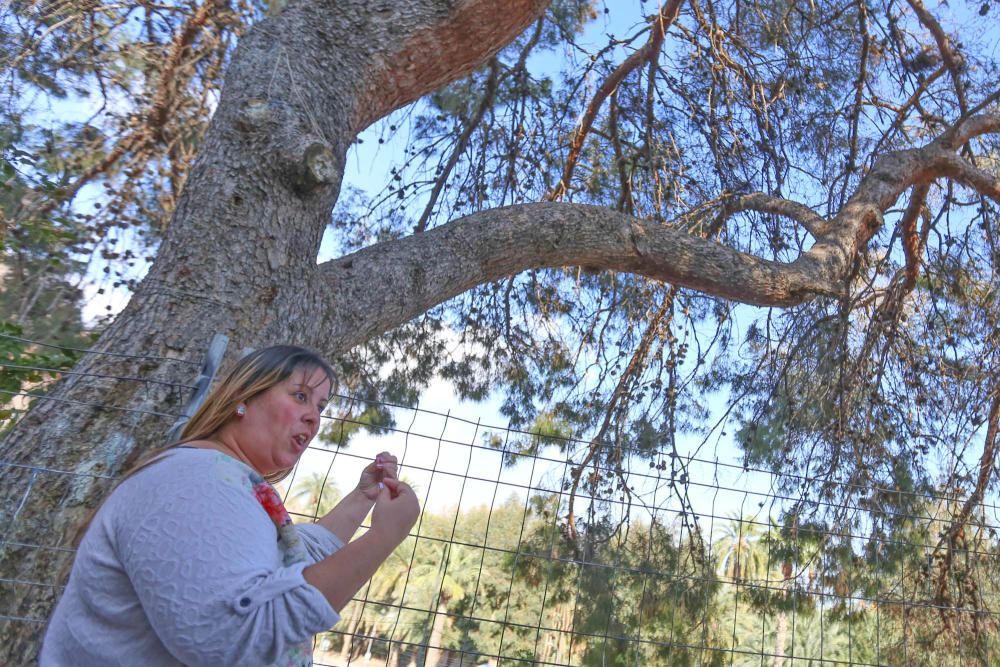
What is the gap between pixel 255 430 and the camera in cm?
107

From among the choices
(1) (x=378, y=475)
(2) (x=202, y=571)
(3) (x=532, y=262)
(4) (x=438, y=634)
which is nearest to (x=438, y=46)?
(3) (x=532, y=262)

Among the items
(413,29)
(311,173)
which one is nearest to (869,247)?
(413,29)

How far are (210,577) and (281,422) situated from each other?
0.27 meters

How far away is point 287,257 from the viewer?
2193 millimetres

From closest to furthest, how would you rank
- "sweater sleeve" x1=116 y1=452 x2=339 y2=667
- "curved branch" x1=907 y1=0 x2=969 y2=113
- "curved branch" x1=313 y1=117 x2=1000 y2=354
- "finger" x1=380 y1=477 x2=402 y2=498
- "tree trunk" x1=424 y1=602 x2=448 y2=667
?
"sweater sleeve" x1=116 y1=452 x2=339 y2=667 < "finger" x1=380 y1=477 x2=402 y2=498 < "tree trunk" x1=424 y1=602 x2=448 y2=667 < "curved branch" x1=313 y1=117 x2=1000 y2=354 < "curved branch" x1=907 y1=0 x2=969 y2=113

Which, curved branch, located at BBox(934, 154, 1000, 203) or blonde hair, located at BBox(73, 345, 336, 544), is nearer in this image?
blonde hair, located at BBox(73, 345, 336, 544)

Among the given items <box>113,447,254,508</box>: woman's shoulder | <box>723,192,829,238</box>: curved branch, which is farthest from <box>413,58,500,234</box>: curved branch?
<box>113,447,254,508</box>: woman's shoulder

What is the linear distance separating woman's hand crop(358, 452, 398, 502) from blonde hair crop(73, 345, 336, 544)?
141 millimetres

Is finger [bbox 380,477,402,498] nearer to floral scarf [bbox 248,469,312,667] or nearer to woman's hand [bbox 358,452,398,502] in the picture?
woman's hand [bbox 358,452,398,502]

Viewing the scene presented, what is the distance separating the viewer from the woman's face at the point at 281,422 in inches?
42.1

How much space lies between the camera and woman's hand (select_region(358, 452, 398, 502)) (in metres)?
1.19

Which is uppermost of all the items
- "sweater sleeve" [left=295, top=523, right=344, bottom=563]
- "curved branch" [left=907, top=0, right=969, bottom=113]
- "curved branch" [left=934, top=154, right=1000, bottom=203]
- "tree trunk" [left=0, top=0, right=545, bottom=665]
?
"curved branch" [left=907, top=0, right=969, bottom=113]

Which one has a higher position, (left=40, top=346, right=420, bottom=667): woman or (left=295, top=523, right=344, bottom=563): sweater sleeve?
(left=295, top=523, right=344, bottom=563): sweater sleeve

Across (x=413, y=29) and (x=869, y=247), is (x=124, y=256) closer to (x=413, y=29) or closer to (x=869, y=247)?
(x=413, y=29)
